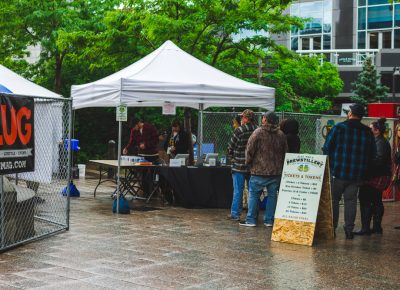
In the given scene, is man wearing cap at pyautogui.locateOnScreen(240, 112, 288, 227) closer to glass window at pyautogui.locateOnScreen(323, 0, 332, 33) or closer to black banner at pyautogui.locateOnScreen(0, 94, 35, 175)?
black banner at pyautogui.locateOnScreen(0, 94, 35, 175)

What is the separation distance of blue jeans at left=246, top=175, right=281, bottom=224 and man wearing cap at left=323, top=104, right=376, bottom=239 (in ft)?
3.58

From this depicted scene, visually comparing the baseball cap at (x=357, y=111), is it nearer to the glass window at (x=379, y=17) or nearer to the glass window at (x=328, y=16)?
the glass window at (x=379, y=17)

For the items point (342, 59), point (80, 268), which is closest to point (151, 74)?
point (80, 268)

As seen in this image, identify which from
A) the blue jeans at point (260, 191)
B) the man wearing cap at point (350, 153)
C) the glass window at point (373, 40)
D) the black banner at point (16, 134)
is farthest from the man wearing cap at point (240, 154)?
the glass window at point (373, 40)

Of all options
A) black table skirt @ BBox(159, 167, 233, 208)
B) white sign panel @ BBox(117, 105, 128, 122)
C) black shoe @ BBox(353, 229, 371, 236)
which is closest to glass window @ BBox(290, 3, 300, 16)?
black table skirt @ BBox(159, 167, 233, 208)

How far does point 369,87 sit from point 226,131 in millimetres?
28345

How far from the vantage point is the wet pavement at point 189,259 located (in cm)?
661

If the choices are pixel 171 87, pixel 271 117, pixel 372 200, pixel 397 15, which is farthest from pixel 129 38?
pixel 397 15

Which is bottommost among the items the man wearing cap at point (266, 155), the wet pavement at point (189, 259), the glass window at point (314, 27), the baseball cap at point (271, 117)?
the wet pavement at point (189, 259)

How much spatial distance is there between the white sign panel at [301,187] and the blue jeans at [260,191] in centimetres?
57

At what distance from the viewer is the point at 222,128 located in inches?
602

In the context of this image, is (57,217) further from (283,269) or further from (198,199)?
(283,269)

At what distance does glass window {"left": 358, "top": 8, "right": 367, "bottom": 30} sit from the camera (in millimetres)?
47906

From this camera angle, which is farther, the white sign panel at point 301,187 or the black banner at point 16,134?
the white sign panel at point 301,187
